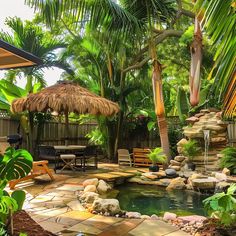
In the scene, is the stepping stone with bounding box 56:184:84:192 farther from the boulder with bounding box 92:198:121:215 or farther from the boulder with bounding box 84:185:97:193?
the boulder with bounding box 92:198:121:215

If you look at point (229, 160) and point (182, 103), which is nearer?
point (229, 160)

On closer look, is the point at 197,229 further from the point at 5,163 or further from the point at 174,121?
the point at 174,121

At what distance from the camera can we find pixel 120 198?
25.9ft

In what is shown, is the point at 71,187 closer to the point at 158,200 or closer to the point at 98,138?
the point at 158,200

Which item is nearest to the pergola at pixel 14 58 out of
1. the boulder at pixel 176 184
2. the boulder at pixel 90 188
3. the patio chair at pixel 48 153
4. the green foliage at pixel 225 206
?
the green foliage at pixel 225 206

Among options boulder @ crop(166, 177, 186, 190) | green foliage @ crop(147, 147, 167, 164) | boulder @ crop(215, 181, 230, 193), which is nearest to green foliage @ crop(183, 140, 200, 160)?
green foliage @ crop(147, 147, 167, 164)

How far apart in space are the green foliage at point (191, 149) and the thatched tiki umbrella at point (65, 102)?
2810mm

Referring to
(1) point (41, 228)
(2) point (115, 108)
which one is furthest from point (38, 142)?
Answer: (1) point (41, 228)

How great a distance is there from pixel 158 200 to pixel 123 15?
536 centimetres

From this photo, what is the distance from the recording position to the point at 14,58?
15.9 ft

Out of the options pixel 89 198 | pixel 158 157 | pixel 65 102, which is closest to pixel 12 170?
pixel 89 198

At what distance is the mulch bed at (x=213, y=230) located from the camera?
3932 mm

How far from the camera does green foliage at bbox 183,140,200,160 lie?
11.1 meters

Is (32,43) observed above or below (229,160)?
above
